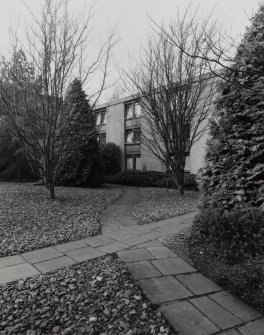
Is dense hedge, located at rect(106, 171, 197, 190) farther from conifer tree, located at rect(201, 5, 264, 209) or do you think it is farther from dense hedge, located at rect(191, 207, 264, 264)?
dense hedge, located at rect(191, 207, 264, 264)

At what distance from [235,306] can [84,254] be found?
2.47 metres

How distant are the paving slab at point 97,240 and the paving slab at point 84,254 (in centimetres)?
23

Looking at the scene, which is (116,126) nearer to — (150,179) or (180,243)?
(150,179)

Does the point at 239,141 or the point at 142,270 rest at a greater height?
the point at 239,141

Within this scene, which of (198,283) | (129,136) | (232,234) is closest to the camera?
(198,283)

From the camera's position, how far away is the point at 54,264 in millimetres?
4289

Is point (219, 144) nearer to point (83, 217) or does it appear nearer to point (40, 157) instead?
point (83, 217)

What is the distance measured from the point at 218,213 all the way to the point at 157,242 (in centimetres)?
122

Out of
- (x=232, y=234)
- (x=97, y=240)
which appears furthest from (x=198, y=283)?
(x=97, y=240)

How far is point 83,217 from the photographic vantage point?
23.8 ft

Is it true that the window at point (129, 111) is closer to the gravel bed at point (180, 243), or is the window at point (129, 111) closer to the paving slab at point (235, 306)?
the gravel bed at point (180, 243)

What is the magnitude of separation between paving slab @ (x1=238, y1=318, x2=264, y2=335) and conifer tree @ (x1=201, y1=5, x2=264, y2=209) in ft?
7.08

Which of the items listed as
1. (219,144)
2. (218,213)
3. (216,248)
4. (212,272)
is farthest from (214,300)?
(219,144)

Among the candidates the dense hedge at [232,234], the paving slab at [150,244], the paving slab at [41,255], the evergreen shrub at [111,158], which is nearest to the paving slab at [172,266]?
the dense hedge at [232,234]
